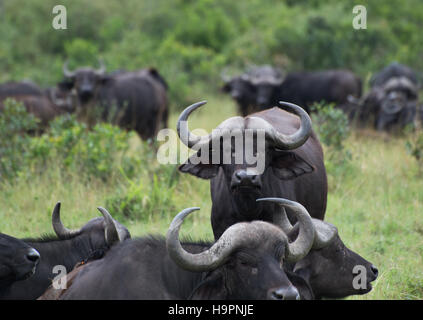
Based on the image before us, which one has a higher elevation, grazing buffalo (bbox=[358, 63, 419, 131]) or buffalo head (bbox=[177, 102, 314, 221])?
grazing buffalo (bbox=[358, 63, 419, 131])

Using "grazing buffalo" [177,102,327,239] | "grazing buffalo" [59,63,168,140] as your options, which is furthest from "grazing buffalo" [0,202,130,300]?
"grazing buffalo" [59,63,168,140]

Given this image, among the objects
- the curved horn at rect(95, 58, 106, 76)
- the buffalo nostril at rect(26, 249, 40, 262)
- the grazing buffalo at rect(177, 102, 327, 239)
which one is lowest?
the buffalo nostril at rect(26, 249, 40, 262)

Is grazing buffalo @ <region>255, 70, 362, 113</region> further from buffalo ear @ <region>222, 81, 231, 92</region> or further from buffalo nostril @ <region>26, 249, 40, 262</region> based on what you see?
buffalo nostril @ <region>26, 249, 40, 262</region>

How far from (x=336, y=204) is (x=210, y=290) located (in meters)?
4.28

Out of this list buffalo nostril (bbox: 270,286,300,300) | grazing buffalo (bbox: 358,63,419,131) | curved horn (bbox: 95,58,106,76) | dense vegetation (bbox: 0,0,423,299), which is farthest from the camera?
curved horn (bbox: 95,58,106,76)

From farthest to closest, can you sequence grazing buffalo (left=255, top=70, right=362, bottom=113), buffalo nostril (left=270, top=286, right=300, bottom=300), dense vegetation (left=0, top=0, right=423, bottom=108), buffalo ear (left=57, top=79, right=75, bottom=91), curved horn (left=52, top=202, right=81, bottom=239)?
1. dense vegetation (left=0, top=0, right=423, bottom=108)
2. grazing buffalo (left=255, top=70, right=362, bottom=113)
3. buffalo ear (left=57, top=79, right=75, bottom=91)
4. curved horn (left=52, top=202, right=81, bottom=239)
5. buffalo nostril (left=270, top=286, right=300, bottom=300)

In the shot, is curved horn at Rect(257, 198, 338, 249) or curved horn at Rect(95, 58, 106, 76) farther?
curved horn at Rect(95, 58, 106, 76)

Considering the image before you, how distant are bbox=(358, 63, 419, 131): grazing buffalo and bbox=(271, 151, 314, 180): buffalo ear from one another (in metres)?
7.07

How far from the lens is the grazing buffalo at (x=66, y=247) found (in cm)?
484

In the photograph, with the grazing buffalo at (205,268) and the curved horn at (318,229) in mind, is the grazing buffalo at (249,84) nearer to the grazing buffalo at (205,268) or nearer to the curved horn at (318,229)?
the curved horn at (318,229)

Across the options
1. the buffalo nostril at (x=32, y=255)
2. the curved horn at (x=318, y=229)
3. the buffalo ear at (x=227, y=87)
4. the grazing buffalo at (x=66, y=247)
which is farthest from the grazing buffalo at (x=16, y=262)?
the buffalo ear at (x=227, y=87)

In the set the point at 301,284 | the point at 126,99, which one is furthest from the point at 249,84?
the point at 301,284

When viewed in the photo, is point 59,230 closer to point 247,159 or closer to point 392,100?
point 247,159

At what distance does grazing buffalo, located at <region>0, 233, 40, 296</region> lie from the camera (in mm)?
4648
